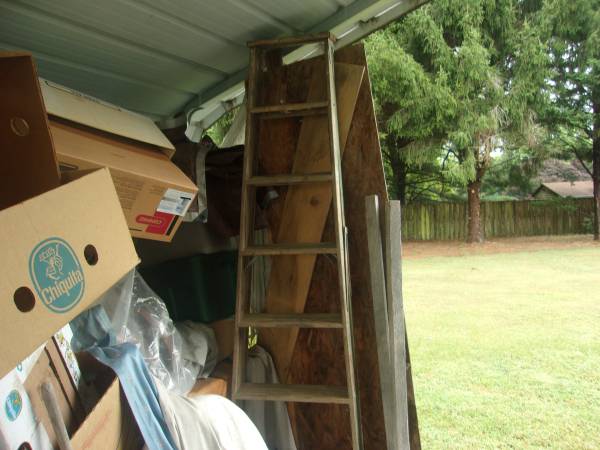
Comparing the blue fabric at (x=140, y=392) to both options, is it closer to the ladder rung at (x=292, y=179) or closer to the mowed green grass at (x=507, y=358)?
the ladder rung at (x=292, y=179)

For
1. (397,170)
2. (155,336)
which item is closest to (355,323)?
(155,336)

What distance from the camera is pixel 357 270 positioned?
2316mm

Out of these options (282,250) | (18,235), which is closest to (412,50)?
(282,250)

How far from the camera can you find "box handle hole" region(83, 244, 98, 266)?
1067 mm

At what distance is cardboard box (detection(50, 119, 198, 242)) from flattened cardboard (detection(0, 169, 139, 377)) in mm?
359

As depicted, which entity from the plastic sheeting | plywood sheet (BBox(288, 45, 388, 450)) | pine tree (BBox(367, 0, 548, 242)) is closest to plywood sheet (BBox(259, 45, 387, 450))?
plywood sheet (BBox(288, 45, 388, 450))

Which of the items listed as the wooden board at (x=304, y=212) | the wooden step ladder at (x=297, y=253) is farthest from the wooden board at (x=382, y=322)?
the wooden board at (x=304, y=212)

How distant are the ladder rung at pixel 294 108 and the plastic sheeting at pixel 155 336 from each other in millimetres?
918

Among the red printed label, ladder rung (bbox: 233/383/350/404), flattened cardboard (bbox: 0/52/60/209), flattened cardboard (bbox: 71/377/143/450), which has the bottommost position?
ladder rung (bbox: 233/383/350/404)

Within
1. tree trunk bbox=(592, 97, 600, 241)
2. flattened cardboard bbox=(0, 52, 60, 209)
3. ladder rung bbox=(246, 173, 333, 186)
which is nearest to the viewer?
flattened cardboard bbox=(0, 52, 60, 209)

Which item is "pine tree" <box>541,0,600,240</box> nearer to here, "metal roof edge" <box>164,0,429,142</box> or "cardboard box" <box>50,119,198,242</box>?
"metal roof edge" <box>164,0,429,142</box>

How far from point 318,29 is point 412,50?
825 centimetres

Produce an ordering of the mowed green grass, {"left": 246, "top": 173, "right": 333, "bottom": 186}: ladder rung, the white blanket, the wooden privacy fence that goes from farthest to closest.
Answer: the wooden privacy fence → the mowed green grass → {"left": 246, "top": 173, "right": 333, "bottom": 186}: ladder rung → the white blanket

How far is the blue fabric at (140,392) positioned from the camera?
1301mm
